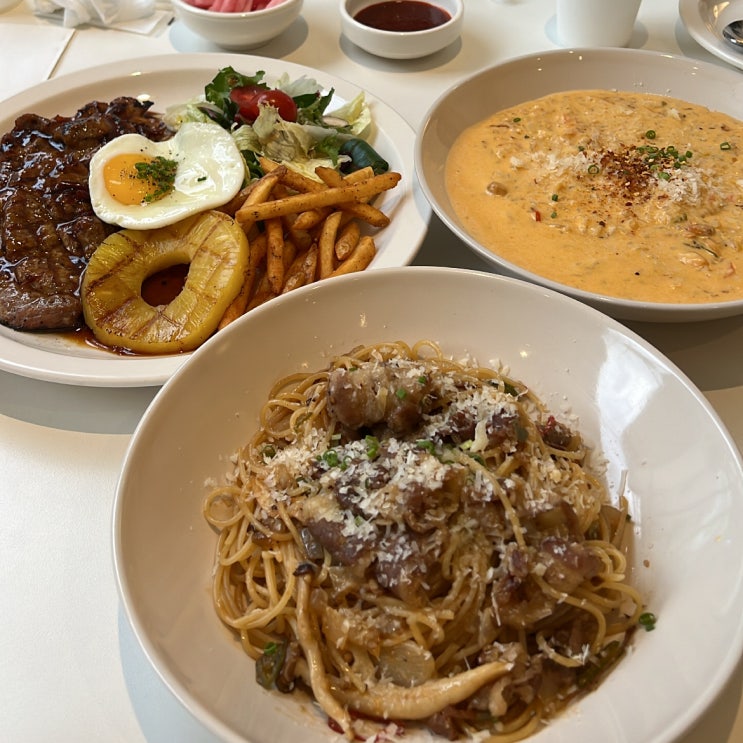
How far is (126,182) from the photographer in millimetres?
3293

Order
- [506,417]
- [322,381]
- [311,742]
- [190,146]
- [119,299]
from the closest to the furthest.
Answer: [311,742] < [506,417] < [322,381] < [119,299] < [190,146]

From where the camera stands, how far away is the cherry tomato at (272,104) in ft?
11.9

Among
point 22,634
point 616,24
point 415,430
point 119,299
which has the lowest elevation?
point 22,634

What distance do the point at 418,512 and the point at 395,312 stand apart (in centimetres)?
88

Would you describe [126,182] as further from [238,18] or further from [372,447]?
[372,447]

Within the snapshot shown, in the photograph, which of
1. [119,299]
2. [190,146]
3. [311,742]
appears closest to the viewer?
[311,742]

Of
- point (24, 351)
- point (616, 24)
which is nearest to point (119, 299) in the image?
point (24, 351)

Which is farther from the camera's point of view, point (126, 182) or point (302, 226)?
point (126, 182)

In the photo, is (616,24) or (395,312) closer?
(395,312)

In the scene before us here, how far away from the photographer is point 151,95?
13.4 feet

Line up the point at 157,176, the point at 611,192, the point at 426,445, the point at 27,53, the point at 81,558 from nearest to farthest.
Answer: the point at 426,445
the point at 81,558
the point at 611,192
the point at 157,176
the point at 27,53

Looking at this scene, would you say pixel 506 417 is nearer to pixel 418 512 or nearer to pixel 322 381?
pixel 418 512

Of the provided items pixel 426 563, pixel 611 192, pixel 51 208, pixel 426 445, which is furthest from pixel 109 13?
pixel 426 563

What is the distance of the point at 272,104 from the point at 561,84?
164cm
